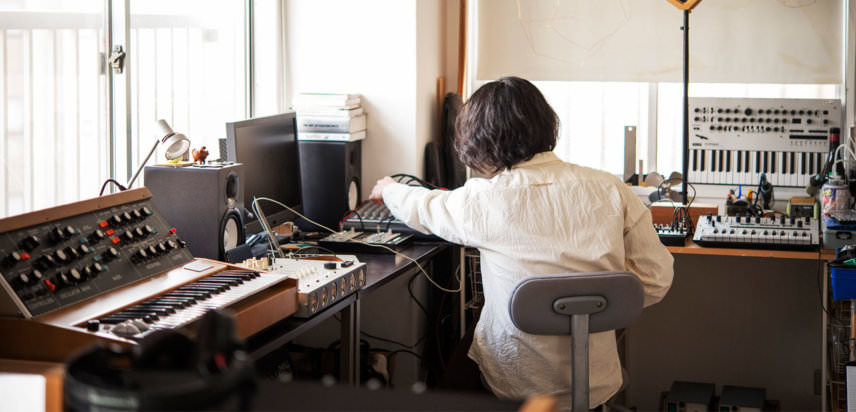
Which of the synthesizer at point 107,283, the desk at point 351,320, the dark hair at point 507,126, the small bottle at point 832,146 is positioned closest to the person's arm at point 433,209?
the dark hair at point 507,126

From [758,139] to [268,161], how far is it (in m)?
2.07

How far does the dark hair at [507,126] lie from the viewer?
2.38 metres

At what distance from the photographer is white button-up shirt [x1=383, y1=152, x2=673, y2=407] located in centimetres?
226

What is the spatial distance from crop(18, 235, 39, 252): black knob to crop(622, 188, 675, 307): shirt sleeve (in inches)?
55.2

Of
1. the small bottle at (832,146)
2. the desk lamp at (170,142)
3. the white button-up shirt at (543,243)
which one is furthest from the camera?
the small bottle at (832,146)

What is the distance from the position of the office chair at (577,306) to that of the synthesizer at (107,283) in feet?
1.95

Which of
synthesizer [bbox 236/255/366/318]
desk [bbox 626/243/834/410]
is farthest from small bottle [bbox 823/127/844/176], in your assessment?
synthesizer [bbox 236/255/366/318]

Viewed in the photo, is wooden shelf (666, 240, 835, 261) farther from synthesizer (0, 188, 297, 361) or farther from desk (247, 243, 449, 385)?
synthesizer (0, 188, 297, 361)

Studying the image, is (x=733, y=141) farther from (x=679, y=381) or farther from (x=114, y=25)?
(x=114, y=25)

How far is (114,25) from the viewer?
279 centimetres

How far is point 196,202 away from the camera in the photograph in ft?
8.44

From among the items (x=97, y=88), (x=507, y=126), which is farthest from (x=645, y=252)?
(x=97, y=88)

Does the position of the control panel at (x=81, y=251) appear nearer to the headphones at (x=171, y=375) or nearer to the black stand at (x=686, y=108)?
the headphones at (x=171, y=375)

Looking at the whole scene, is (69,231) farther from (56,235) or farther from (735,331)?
(735,331)
